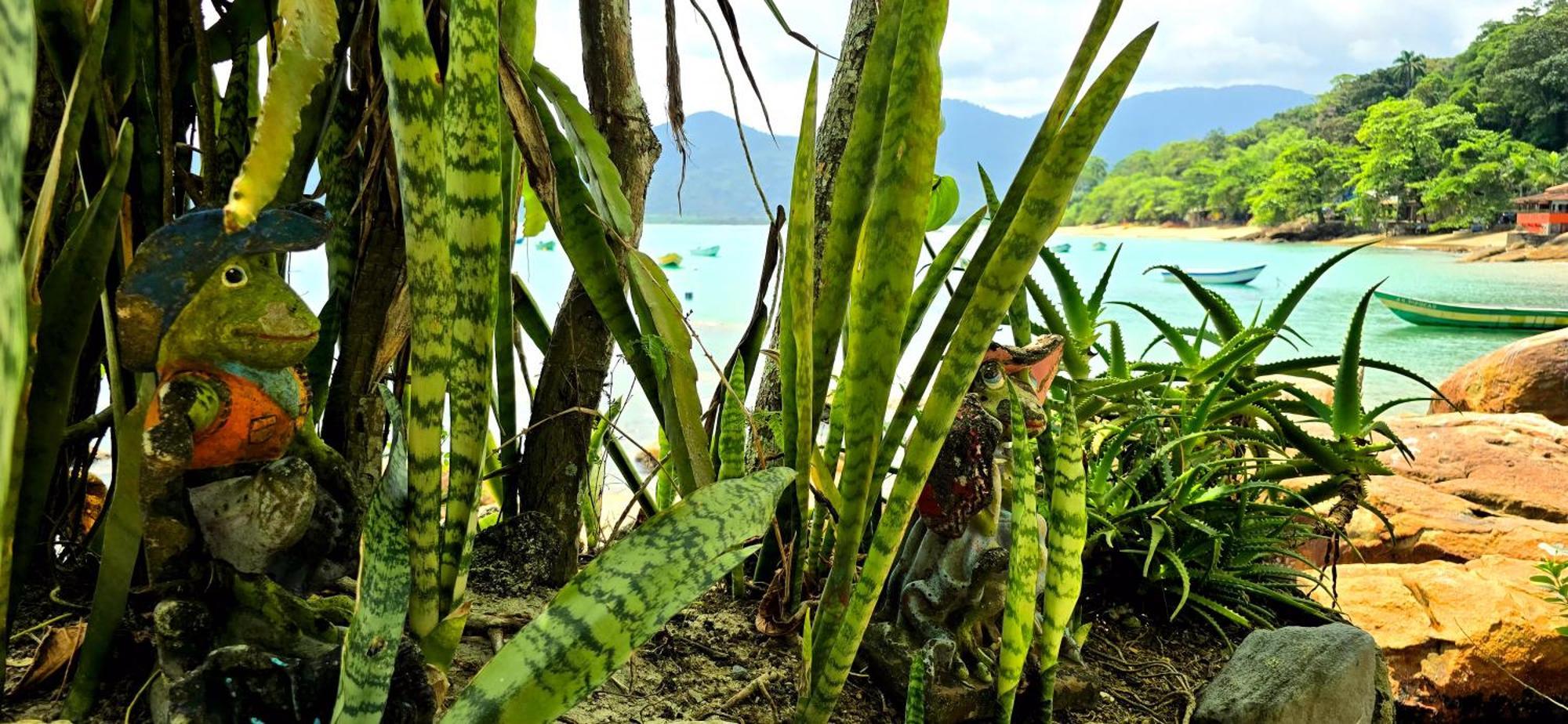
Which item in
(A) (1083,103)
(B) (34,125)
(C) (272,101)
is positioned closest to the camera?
(C) (272,101)

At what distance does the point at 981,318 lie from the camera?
0.61 m

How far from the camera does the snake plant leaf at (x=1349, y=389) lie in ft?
4.59

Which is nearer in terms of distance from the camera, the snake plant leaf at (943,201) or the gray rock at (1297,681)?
the gray rock at (1297,681)

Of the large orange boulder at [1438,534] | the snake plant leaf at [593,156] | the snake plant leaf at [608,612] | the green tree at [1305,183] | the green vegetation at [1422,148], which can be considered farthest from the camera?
the green tree at [1305,183]

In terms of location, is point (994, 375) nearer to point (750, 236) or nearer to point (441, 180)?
point (441, 180)

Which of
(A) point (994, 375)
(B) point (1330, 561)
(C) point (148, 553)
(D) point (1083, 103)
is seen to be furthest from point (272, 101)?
(B) point (1330, 561)

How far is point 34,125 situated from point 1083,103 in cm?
79

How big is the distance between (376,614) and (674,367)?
0.35m

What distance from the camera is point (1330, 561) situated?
173cm

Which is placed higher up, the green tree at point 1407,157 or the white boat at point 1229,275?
the green tree at point 1407,157

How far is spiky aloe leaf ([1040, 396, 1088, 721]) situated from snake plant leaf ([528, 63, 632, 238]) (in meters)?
0.41

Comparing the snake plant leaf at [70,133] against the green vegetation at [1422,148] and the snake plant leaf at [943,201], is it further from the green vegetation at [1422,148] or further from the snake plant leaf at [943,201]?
the green vegetation at [1422,148]

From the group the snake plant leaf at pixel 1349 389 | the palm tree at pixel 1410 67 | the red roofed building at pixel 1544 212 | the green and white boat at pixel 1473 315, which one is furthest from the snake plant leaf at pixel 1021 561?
the palm tree at pixel 1410 67

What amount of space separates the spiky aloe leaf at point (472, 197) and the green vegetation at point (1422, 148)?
2678 centimetres
